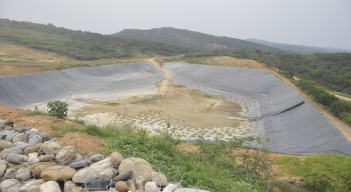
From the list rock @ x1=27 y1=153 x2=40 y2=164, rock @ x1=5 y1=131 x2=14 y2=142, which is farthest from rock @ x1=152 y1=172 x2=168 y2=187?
rock @ x1=5 y1=131 x2=14 y2=142

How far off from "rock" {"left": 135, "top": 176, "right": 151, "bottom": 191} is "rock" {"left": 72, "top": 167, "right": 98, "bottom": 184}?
73 centimetres

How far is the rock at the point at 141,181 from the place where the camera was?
3124mm

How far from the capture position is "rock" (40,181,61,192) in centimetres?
299

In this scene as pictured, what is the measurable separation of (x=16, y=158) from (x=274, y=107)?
16.8 meters

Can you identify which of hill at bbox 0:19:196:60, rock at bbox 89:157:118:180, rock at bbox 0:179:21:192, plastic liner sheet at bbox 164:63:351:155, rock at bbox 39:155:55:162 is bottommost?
plastic liner sheet at bbox 164:63:351:155

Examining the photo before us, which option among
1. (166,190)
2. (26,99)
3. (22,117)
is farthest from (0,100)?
(166,190)

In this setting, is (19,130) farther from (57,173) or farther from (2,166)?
(57,173)

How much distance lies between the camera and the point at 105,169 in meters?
3.48

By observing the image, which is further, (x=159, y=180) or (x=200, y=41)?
(x=200, y=41)

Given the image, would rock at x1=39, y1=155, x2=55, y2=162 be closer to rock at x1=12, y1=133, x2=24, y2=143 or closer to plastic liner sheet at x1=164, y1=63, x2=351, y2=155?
rock at x1=12, y1=133, x2=24, y2=143

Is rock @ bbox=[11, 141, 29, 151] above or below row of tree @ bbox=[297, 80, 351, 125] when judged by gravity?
above

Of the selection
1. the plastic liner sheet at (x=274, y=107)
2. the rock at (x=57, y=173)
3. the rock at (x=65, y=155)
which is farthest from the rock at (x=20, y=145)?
the plastic liner sheet at (x=274, y=107)

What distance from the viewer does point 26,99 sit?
1548 cm

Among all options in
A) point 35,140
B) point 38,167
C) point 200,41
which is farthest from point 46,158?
point 200,41
